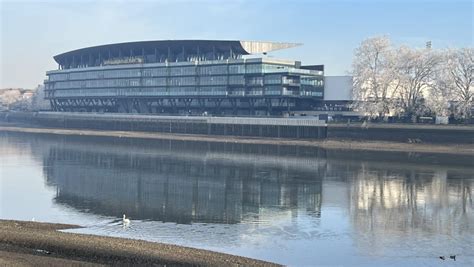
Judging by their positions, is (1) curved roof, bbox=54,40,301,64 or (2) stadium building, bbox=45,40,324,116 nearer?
(2) stadium building, bbox=45,40,324,116

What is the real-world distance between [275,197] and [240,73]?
86955mm

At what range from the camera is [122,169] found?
6406cm

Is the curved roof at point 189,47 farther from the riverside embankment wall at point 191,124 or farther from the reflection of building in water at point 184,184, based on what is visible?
the reflection of building in water at point 184,184

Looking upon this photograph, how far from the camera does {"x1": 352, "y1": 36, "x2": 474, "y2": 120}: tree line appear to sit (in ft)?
316

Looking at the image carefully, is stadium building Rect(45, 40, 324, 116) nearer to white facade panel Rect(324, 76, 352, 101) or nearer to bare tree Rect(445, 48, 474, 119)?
white facade panel Rect(324, 76, 352, 101)

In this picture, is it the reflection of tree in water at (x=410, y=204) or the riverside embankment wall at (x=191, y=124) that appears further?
the riverside embankment wall at (x=191, y=124)

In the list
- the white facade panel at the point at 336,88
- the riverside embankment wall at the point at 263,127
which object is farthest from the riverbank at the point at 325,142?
the white facade panel at the point at 336,88

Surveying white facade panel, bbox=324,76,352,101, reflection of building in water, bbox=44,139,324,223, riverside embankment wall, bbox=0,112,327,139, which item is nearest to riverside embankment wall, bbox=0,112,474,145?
riverside embankment wall, bbox=0,112,327,139

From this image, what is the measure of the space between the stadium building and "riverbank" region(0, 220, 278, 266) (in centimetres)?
9955

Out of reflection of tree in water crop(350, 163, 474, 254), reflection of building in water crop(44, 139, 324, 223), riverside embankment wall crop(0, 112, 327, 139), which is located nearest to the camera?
reflection of tree in water crop(350, 163, 474, 254)

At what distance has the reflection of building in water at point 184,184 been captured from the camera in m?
39.8

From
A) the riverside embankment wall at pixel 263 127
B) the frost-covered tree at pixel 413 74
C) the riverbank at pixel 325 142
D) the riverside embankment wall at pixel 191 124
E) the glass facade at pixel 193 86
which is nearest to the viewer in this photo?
the riverbank at pixel 325 142

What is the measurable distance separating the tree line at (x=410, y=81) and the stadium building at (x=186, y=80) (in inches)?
956

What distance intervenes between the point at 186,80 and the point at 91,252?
4619 inches
